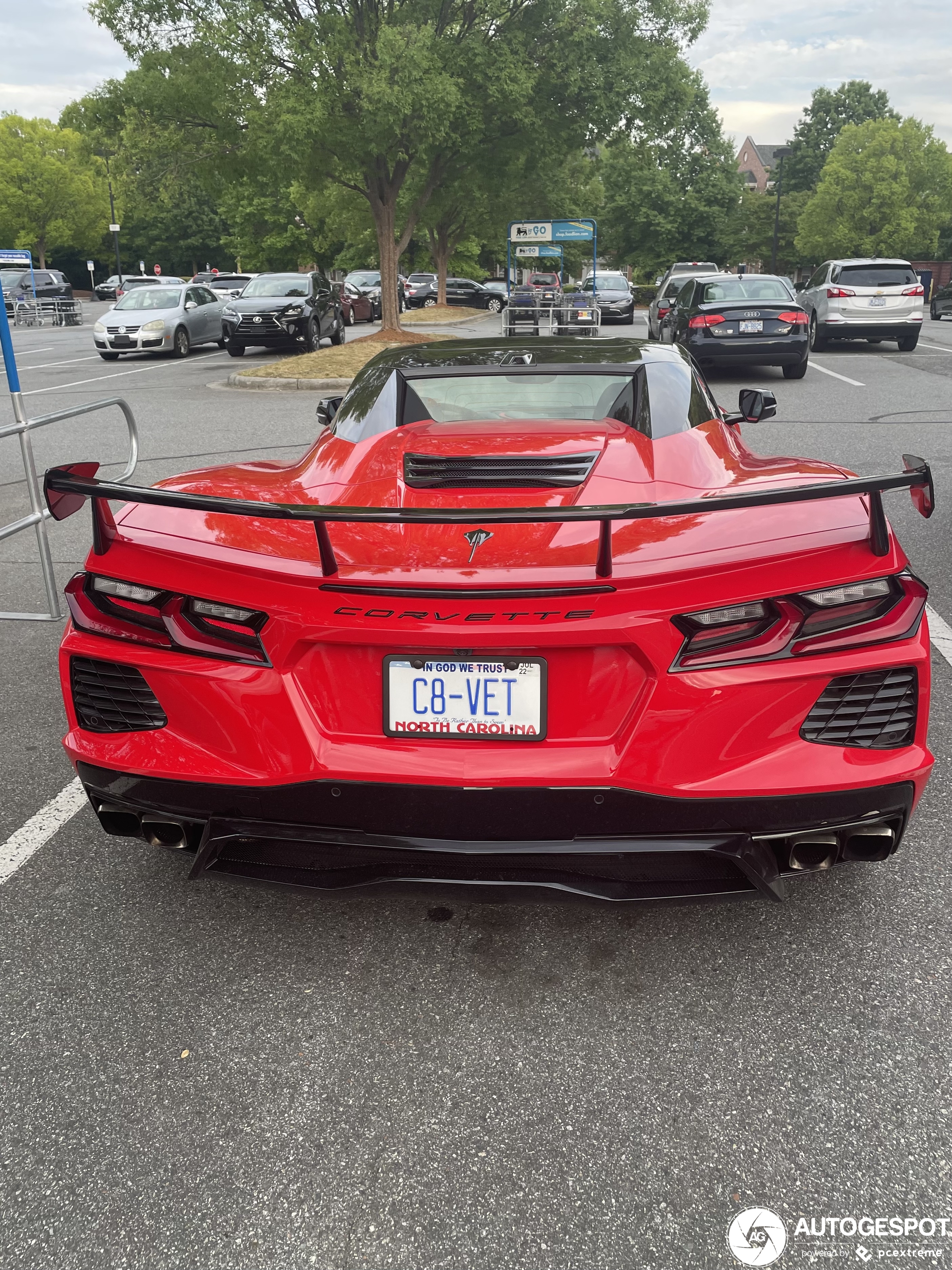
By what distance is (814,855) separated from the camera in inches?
95.7

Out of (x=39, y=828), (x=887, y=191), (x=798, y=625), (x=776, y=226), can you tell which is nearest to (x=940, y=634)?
(x=798, y=625)

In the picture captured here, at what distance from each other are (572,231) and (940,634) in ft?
77.0

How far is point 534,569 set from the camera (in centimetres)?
229

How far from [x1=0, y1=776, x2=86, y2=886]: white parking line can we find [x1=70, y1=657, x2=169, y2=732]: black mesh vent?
35.5 inches

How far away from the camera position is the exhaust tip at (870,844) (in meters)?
2.41

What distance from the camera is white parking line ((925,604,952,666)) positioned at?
15.4 ft

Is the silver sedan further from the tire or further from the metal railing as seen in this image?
the metal railing

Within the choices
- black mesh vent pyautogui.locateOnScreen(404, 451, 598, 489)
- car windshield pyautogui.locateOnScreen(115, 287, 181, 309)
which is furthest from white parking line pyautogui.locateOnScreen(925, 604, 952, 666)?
car windshield pyautogui.locateOnScreen(115, 287, 181, 309)

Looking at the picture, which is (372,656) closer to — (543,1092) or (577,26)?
(543,1092)

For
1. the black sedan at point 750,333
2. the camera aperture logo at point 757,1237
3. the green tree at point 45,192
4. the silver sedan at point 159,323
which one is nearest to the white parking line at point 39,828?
the camera aperture logo at point 757,1237

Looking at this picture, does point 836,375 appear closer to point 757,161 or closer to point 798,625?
point 798,625

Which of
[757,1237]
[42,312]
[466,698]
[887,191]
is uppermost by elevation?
[887,191]

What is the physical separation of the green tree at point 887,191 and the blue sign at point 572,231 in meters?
35.3

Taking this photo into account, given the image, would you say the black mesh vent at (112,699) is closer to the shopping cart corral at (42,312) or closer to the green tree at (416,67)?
the green tree at (416,67)
